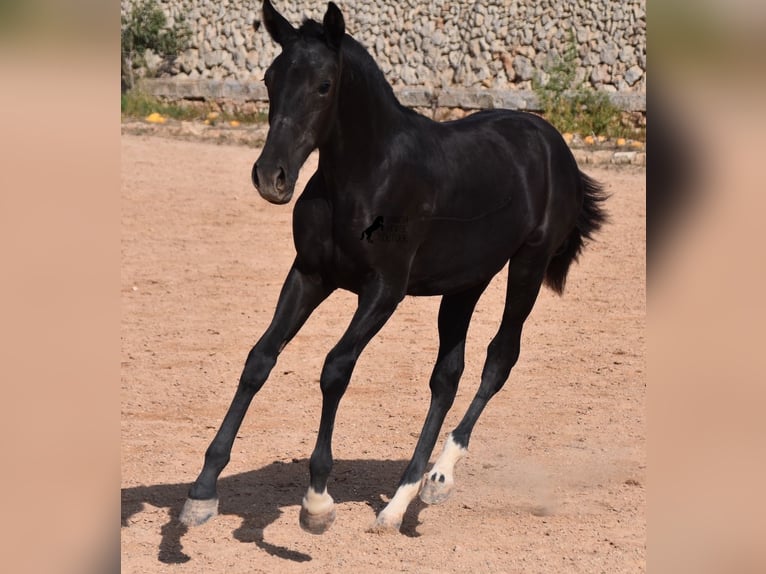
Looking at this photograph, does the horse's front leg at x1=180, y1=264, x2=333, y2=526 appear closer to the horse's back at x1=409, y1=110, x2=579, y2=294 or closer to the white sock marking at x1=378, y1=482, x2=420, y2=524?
the horse's back at x1=409, y1=110, x2=579, y2=294

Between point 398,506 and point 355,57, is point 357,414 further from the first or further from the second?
point 355,57

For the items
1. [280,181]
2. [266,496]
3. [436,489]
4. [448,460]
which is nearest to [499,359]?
[448,460]

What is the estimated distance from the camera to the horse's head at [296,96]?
11.7 feet

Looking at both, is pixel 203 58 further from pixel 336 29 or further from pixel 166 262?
pixel 336 29

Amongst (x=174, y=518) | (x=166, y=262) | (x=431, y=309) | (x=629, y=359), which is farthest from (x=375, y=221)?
(x=166, y=262)

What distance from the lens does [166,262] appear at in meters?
10.1

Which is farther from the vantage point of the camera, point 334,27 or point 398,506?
→ point 398,506

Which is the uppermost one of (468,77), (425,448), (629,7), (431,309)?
(629,7)

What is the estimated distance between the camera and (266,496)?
521 cm

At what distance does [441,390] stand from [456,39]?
11497 millimetres

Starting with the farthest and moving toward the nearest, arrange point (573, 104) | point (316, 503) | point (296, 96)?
point (573, 104) → point (316, 503) → point (296, 96)
